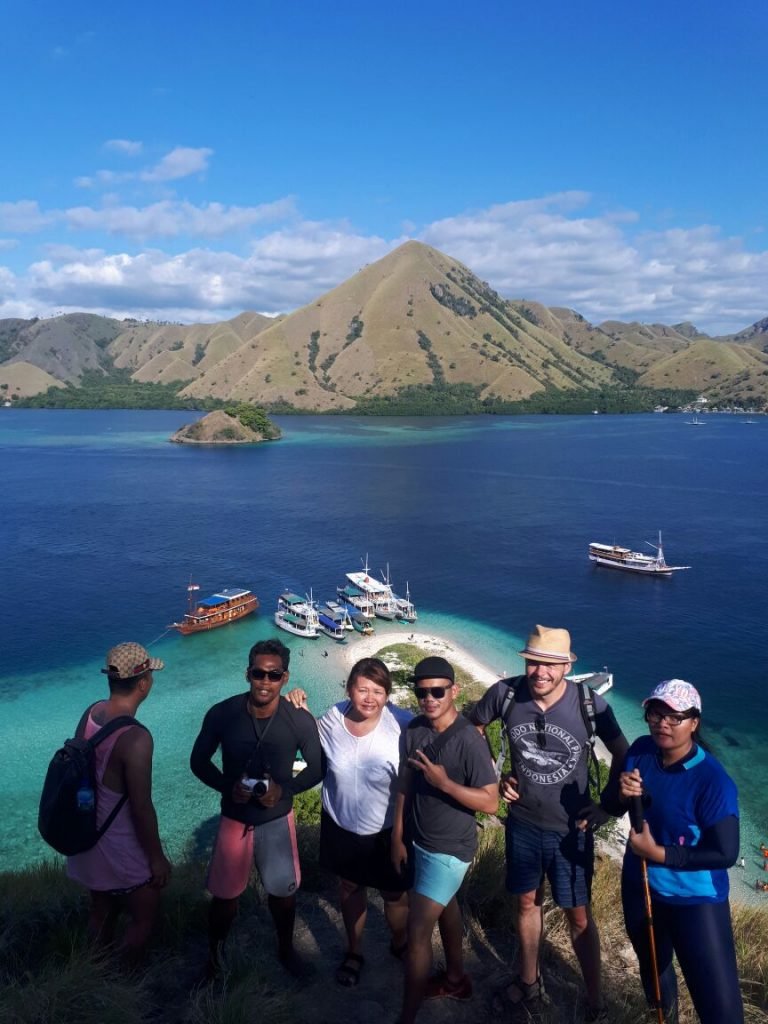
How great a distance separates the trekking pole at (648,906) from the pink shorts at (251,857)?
250 centimetres

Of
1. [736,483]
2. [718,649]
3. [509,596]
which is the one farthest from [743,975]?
[736,483]

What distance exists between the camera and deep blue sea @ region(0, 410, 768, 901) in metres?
29.2

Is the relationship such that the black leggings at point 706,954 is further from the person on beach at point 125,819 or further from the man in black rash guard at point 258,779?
the person on beach at point 125,819

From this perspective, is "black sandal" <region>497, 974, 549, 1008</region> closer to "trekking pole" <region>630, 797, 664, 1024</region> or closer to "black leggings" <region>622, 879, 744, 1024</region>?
"trekking pole" <region>630, 797, 664, 1024</region>

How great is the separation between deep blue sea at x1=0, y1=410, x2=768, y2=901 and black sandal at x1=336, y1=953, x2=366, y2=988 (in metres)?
16.9

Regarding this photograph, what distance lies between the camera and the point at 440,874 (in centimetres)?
466

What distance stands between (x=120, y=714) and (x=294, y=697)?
129cm

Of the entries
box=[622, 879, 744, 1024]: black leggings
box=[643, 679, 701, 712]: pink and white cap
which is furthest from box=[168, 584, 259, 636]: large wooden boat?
box=[643, 679, 701, 712]: pink and white cap

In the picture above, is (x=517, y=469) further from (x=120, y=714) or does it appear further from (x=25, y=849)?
(x=120, y=714)

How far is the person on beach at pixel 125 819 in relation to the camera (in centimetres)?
444

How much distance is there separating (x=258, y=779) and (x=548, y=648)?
2.31 meters

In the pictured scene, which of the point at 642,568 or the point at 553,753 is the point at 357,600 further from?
the point at 553,753

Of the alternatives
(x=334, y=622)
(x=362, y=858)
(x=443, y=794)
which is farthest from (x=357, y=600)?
(x=443, y=794)

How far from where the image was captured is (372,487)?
313 feet
